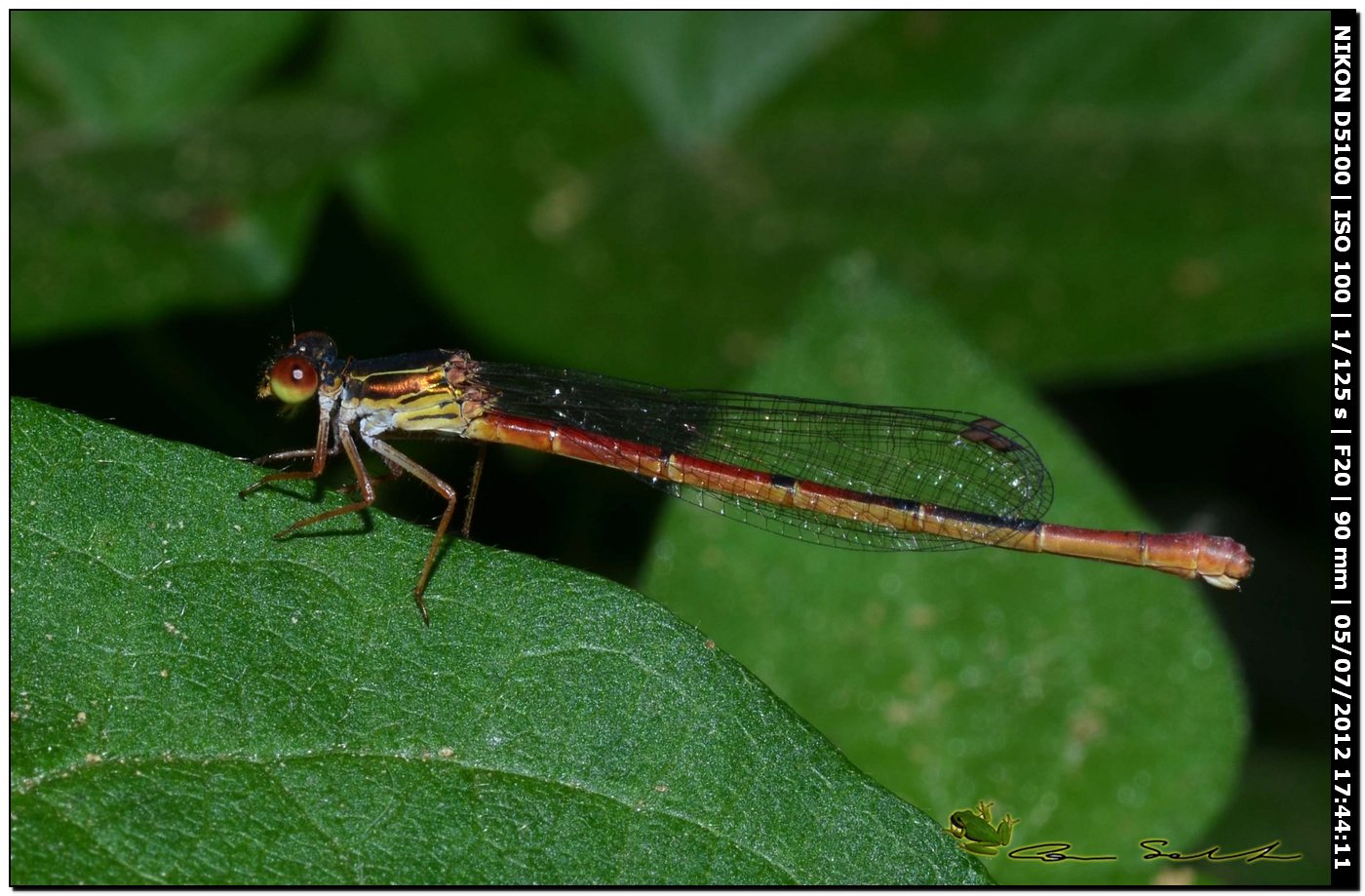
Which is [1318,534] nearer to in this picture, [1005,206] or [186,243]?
[1005,206]

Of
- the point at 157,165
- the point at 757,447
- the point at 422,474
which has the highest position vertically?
the point at 157,165

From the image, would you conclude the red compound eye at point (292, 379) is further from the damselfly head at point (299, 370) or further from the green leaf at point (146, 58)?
the green leaf at point (146, 58)

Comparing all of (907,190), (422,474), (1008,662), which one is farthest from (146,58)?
(1008,662)

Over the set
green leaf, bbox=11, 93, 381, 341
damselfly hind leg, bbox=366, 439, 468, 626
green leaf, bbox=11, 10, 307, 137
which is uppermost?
green leaf, bbox=11, 10, 307, 137

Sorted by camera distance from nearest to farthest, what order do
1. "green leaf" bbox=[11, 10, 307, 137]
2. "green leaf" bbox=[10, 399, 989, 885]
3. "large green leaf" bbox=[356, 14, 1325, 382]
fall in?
"green leaf" bbox=[10, 399, 989, 885] → "large green leaf" bbox=[356, 14, 1325, 382] → "green leaf" bbox=[11, 10, 307, 137]
